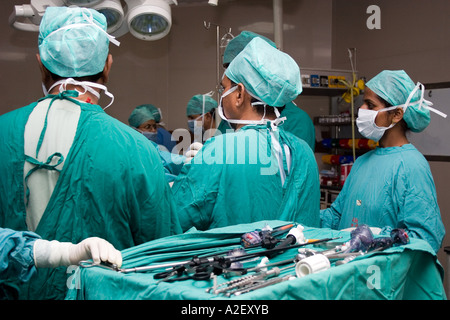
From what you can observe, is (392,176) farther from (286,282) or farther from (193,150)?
(286,282)

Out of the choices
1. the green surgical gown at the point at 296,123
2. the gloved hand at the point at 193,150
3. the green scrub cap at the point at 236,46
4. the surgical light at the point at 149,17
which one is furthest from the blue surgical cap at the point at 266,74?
the green surgical gown at the point at 296,123

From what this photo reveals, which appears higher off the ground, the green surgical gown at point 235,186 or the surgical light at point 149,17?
the surgical light at point 149,17

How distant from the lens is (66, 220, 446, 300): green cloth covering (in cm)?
82

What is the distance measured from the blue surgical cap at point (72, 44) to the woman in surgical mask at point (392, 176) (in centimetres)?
125

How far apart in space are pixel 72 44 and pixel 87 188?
19.0 inches

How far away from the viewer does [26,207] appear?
1.37 m

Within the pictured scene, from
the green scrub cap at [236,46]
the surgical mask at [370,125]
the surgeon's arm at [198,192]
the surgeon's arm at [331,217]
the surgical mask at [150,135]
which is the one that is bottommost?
the surgeon's arm at [331,217]

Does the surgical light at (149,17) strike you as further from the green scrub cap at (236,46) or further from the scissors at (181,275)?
the scissors at (181,275)

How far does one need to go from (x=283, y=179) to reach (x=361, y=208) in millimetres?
556

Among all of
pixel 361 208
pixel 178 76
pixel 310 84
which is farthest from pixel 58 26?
pixel 178 76

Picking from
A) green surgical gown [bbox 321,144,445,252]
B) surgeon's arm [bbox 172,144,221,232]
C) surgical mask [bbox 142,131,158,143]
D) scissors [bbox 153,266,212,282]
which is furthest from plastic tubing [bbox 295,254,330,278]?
surgical mask [bbox 142,131,158,143]

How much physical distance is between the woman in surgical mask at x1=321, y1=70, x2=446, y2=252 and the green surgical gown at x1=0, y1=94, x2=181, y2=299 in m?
1.03

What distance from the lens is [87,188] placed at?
136 centimetres

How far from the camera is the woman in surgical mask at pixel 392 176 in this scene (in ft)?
6.22
